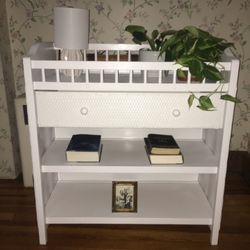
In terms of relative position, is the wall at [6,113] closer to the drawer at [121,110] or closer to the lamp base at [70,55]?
the lamp base at [70,55]

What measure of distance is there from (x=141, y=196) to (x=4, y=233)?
709 mm

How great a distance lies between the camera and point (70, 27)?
1281 mm

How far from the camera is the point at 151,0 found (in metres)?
1.70

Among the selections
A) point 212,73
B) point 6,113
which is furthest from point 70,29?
point 6,113

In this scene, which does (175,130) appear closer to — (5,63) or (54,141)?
(54,141)

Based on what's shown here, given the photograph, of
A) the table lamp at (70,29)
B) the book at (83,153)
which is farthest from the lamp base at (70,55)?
the book at (83,153)

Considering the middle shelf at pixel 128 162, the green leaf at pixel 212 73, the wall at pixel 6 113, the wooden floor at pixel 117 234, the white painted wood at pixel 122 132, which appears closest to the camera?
the green leaf at pixel 212 73

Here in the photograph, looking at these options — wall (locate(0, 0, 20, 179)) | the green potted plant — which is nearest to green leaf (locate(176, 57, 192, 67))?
the green potted plant

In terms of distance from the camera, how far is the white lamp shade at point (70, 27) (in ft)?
4.15

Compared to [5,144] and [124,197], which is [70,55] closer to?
[124,197]

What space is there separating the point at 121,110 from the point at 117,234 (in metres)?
0.66

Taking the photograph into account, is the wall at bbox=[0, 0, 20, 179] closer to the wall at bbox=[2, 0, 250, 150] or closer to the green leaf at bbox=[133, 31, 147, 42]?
the wall at bbox=[2, 0, 250, 150]

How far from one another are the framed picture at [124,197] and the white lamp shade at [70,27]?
0.71 meters

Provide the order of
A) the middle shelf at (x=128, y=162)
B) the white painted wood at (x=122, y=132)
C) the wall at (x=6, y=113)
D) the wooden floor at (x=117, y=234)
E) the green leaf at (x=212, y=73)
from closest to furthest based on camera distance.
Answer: the green leaf at (x=212, y=73), the white painted wood at (x=122, y=132), the middle shelf at (x=128, y=162), the wooden floor at (x=117, y=234), the wall at (x=6, y=113)
